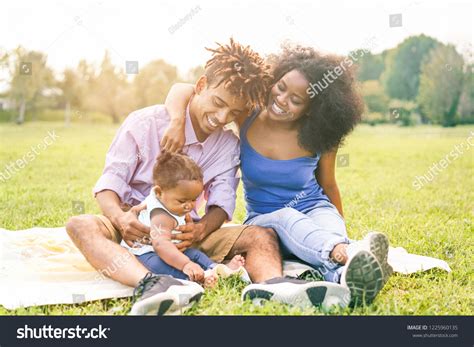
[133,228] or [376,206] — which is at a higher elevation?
[133,228]

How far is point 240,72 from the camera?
2.65 meters

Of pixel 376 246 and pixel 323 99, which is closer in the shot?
pixel 376 246

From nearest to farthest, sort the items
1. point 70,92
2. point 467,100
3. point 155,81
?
point 155,81, point 467,100, point 70,92

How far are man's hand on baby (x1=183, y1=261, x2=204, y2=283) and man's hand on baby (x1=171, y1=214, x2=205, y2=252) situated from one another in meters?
0.14

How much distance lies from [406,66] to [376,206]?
11139 millimetres

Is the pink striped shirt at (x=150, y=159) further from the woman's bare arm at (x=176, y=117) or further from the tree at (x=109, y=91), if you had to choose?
the tree at (x=109, y=91)

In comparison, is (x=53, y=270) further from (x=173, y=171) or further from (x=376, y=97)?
(x=376, y=97)

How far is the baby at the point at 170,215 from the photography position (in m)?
2.42

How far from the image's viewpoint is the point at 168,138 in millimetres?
2660

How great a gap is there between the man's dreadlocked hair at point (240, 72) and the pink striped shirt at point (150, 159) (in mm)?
247

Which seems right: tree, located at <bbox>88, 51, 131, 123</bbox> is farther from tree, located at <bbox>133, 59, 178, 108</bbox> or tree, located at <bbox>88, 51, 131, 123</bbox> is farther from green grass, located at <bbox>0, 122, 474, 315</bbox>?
green grass, located at <bbox>0, 122, 474, 315</bbox>

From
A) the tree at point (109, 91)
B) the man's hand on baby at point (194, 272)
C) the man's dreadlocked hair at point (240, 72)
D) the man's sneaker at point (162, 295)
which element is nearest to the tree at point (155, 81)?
the tree at point (109, 91)

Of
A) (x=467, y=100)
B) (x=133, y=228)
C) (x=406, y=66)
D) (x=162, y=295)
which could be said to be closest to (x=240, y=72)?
(x=133, y=228)
